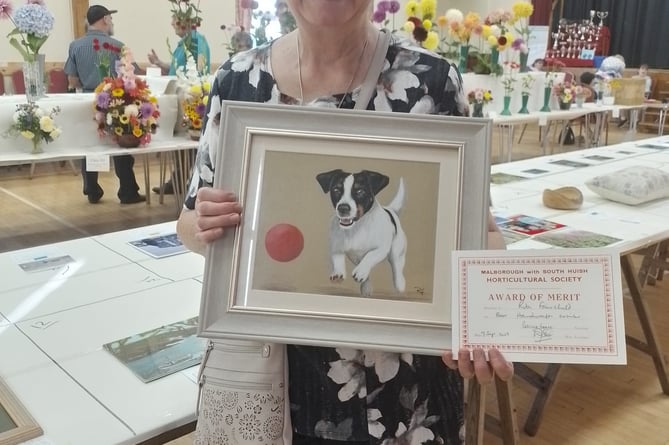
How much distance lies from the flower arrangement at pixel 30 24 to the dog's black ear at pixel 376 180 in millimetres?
3653

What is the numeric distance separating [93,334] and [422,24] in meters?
3.86

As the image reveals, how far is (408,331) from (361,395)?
19 cm

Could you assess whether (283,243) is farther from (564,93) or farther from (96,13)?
(564,93)

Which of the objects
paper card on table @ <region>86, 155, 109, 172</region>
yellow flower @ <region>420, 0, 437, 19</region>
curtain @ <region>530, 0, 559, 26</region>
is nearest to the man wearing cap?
paper card on table @ <region>86, 155, 109, 172</region>

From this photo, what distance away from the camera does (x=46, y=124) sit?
3.87m

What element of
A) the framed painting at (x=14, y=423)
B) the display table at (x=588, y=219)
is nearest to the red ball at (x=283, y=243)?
the framed painting at (x=14, y=423)

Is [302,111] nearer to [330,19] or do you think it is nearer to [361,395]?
[330,19]

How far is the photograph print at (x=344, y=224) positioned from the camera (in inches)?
38.0

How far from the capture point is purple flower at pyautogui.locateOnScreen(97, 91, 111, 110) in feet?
13.5

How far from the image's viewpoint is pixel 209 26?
9078 millimetres

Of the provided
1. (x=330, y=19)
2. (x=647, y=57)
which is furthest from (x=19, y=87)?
(x=647, y=57)

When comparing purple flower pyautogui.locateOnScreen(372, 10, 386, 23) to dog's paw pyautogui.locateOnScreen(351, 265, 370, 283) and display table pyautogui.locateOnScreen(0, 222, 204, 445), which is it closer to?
display table pyautogui.locateOnScreen(0, 222, 204, 445)

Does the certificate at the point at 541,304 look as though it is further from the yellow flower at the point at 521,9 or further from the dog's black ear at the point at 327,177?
the yellow flower at the point at 521,9

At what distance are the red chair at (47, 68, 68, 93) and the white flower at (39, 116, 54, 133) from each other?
343 cm
